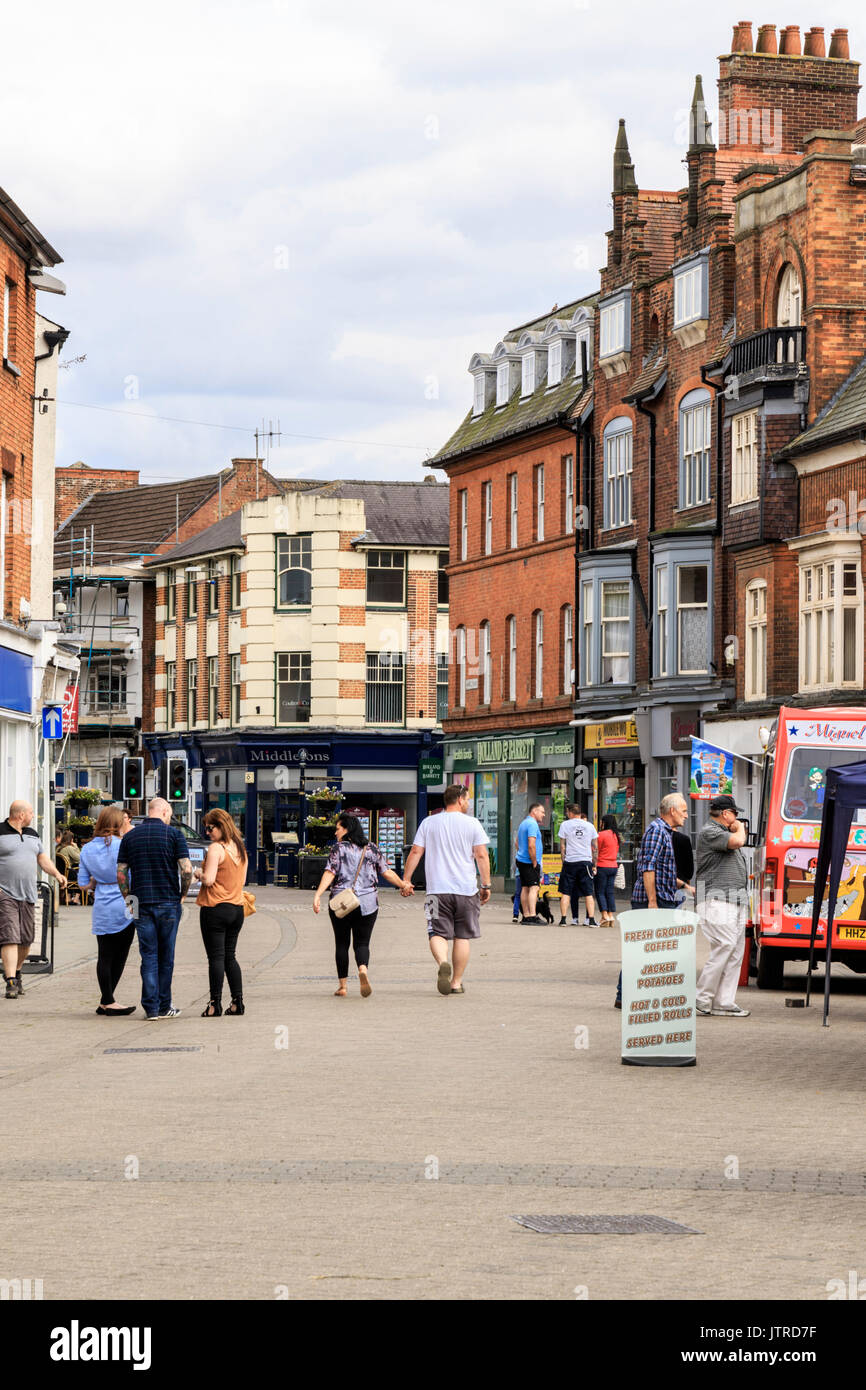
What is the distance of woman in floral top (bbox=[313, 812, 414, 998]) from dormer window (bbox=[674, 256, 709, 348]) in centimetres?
2699

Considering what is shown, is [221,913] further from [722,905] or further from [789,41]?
[789,41]

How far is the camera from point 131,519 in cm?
8125

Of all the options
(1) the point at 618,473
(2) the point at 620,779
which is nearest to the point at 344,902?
(2) the point at 620,779

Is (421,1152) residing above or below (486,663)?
below

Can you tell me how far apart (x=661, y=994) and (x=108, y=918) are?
19.4 ft

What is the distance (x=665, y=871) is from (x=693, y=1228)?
967cm

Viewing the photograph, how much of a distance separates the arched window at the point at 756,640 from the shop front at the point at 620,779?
5.52m

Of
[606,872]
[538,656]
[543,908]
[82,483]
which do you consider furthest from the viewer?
[82,483]

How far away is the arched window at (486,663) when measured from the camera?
2251 inches

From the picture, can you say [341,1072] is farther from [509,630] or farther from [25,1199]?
[509,630]

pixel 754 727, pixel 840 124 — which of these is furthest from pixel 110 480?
pixel 754 727

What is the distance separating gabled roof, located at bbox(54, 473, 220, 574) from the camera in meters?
79.0

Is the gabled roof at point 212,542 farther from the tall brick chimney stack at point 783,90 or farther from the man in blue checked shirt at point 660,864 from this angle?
the man in blue checked shirt at point 660,864

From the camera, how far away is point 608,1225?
27.1 feet
